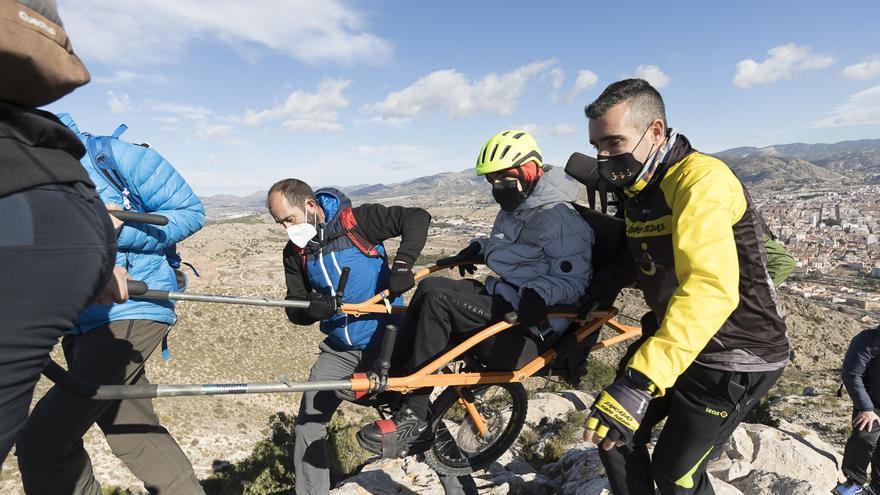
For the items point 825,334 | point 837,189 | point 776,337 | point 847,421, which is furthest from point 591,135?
point 837,189

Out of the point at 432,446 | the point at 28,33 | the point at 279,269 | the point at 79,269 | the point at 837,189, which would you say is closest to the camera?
the point at 28,33

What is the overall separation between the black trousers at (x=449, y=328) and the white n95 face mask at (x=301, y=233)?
49.0 inches

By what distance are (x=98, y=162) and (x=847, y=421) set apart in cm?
1429

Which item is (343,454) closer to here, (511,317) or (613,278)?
(511,317)

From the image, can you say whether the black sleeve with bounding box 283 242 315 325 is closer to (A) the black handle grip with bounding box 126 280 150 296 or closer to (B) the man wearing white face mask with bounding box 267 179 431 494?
(B) the man wearing white face mask with bounding box 267 179 431 494

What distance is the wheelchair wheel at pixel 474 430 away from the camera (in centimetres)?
445

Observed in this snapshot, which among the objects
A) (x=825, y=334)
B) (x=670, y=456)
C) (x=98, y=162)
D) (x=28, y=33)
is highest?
(x=28, y=33)

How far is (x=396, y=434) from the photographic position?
382cm

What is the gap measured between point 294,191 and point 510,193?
2.18 meters

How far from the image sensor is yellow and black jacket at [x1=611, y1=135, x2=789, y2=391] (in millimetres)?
2281

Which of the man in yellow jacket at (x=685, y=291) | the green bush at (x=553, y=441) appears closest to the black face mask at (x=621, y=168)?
the man in yellow jacket at (x=685, y=291)

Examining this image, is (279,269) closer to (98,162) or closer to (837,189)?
(98,162)

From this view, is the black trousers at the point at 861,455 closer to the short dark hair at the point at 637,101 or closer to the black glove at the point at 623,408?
the black glove at the point at 623,408

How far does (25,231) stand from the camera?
136 centimetres
